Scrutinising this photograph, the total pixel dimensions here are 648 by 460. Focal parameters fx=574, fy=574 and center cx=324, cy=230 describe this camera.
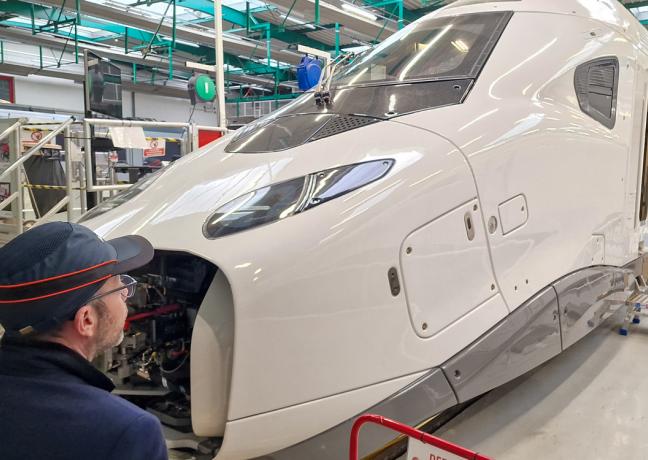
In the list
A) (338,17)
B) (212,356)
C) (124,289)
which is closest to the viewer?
(124,289)

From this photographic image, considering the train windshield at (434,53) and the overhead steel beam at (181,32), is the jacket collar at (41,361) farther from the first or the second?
the overhead steel beam at (181,32)

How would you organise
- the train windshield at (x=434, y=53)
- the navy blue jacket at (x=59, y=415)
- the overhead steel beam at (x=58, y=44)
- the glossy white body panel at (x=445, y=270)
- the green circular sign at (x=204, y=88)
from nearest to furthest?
the navy blue jacket at (x=59, y=415) < the glossy white body panel at (x=445, y=270) < the train windshield at (x=434, y=53) < the green circular sign at (x=204, y=88) < the overhead steel beam at (x=58, y=44)

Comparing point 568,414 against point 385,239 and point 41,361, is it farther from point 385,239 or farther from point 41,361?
point 41,361

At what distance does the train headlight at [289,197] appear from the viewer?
2182 millimetres

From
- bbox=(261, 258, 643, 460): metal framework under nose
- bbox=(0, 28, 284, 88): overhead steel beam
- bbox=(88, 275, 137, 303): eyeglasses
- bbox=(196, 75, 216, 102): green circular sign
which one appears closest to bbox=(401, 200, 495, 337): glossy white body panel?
bbox=(261, 258, 643, 460): metal framework under nose

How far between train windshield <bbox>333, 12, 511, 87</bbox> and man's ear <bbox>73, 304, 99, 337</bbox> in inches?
88.6

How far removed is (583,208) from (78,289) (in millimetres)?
2944

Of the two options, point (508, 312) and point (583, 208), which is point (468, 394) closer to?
point (508, 312)

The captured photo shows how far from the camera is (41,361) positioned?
44.5 inches

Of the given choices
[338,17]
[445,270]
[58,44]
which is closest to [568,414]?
[445,270]

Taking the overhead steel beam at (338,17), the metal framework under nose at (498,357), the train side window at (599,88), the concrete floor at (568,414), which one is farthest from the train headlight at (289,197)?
the overhead steel beam at (338,17)

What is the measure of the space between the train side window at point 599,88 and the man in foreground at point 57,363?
319 centimetres

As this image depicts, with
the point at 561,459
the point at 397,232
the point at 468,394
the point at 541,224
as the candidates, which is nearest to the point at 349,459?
the point at 468,394

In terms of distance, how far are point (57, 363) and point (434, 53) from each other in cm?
269
